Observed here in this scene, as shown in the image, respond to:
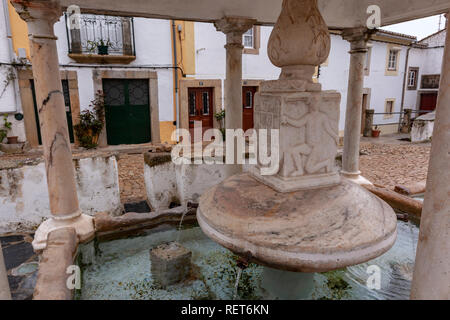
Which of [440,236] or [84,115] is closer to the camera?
[440,236]

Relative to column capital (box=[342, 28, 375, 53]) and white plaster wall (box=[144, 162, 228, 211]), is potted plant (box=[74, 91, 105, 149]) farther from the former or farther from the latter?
column capital (box=[342, 28, 375, 53])

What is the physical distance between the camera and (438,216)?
4.83 feet

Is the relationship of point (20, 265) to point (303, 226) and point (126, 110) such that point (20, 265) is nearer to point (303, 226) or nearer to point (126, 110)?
point (303, 226)

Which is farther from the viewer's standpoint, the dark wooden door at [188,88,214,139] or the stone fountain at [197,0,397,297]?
the dark wooden door at [188,88,214,139]

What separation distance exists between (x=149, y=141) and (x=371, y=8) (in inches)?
345

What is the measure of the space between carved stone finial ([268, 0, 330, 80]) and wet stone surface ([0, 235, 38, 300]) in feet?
10.7

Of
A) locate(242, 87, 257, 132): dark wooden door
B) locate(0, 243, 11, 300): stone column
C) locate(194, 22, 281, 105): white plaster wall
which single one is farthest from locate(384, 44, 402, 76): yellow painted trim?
locate(0, 243, 11, 300): stone column

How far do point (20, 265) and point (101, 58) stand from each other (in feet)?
27.1

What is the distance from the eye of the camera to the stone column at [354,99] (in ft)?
17.1

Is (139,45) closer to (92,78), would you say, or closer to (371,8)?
(92,78)

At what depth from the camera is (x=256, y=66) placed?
1219cm

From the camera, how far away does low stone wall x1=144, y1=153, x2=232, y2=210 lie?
5023mm
